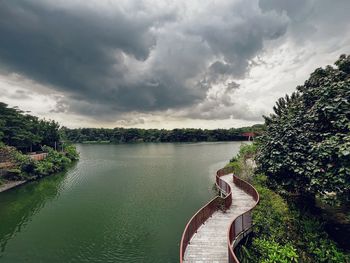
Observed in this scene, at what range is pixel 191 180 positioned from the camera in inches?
1179

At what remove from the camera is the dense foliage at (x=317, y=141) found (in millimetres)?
9992

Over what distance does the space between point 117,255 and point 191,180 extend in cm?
1846

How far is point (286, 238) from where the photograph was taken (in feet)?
38.6

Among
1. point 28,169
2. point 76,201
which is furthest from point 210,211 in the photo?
point 28,169

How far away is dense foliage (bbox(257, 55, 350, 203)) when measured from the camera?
9.99 metres

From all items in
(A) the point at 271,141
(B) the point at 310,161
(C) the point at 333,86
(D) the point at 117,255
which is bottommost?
(D) the point at 117,255

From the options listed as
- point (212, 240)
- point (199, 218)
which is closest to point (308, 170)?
point (212, 240)

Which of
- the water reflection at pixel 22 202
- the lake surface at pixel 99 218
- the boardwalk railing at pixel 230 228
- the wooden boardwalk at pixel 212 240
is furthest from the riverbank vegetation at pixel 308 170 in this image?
the water reflection at pixel 22 202

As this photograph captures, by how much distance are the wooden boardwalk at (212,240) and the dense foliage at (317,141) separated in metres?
4.02

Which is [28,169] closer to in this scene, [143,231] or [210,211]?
[143,231]

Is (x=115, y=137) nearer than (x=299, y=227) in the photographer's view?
No

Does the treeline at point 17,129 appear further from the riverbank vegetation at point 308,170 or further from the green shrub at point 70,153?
the riverbank vegetation at point 308,170

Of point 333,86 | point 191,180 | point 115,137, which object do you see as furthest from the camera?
point 115,137

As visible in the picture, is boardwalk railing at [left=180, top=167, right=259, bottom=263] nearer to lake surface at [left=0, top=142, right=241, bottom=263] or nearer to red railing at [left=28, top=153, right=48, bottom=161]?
lake surface at [left=0, top=142, right=241, bottom=263]
